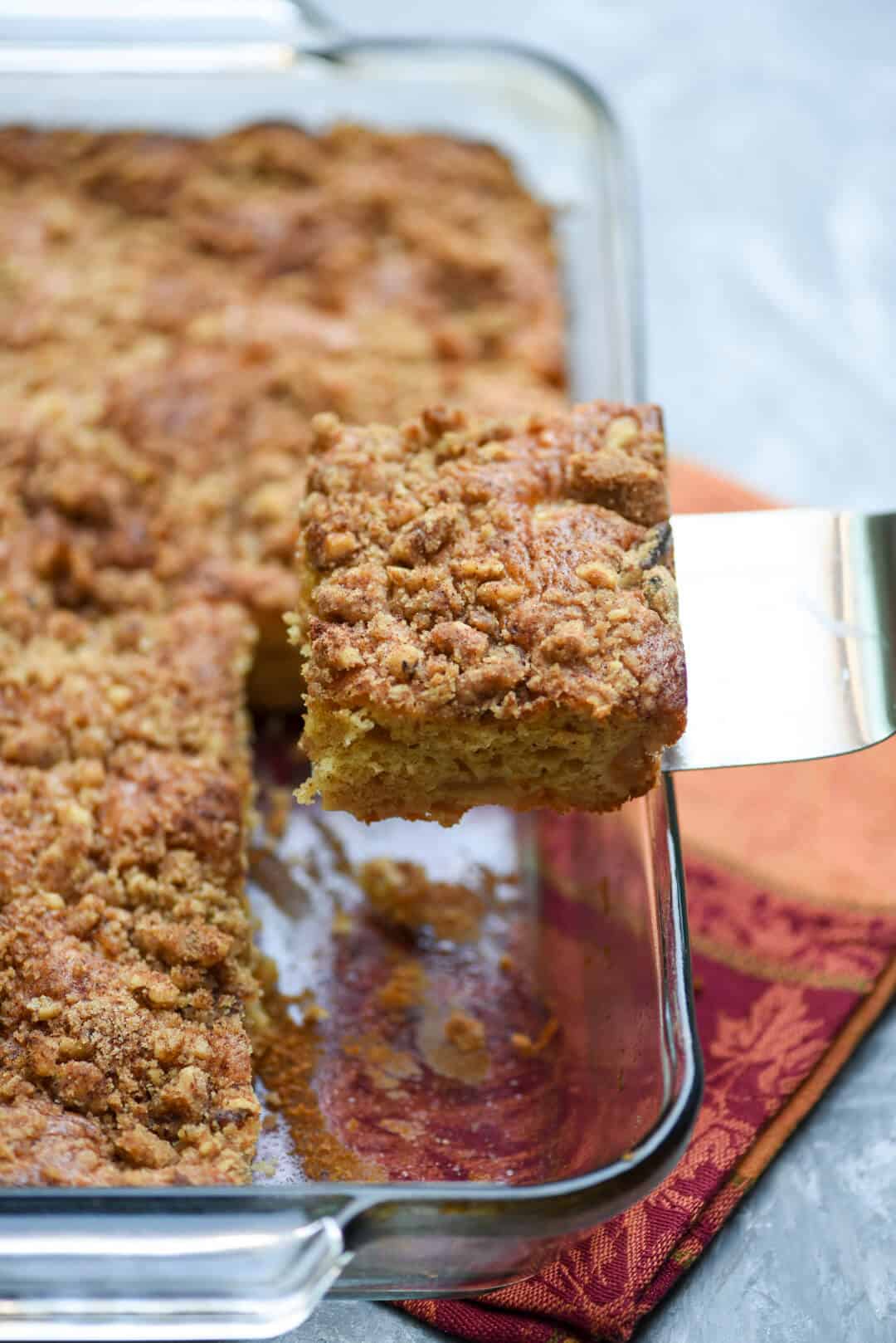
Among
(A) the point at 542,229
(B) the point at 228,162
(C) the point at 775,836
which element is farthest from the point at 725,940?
(B) the point at 228,162

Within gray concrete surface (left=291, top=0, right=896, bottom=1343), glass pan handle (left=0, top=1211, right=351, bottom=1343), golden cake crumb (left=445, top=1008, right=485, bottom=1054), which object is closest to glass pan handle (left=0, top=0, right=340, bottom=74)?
gray concrete surface (left=291, top=0, right=896, bottom=1343)

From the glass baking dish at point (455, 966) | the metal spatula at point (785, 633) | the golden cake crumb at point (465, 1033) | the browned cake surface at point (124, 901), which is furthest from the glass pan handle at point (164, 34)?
the golden cake crumb at point (465, 1033)

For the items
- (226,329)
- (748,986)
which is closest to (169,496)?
(226,329)

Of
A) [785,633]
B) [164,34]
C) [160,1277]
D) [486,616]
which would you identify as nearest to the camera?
[160,1277]

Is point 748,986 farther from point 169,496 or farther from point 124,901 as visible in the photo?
point 169,496

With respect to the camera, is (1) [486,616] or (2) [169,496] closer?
(1) [486,616]

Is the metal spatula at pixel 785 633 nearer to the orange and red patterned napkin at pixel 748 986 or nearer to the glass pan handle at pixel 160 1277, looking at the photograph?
the orange and red patterned napkin at pixel 748 986

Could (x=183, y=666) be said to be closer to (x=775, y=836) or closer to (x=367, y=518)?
(x=367, y=518)
